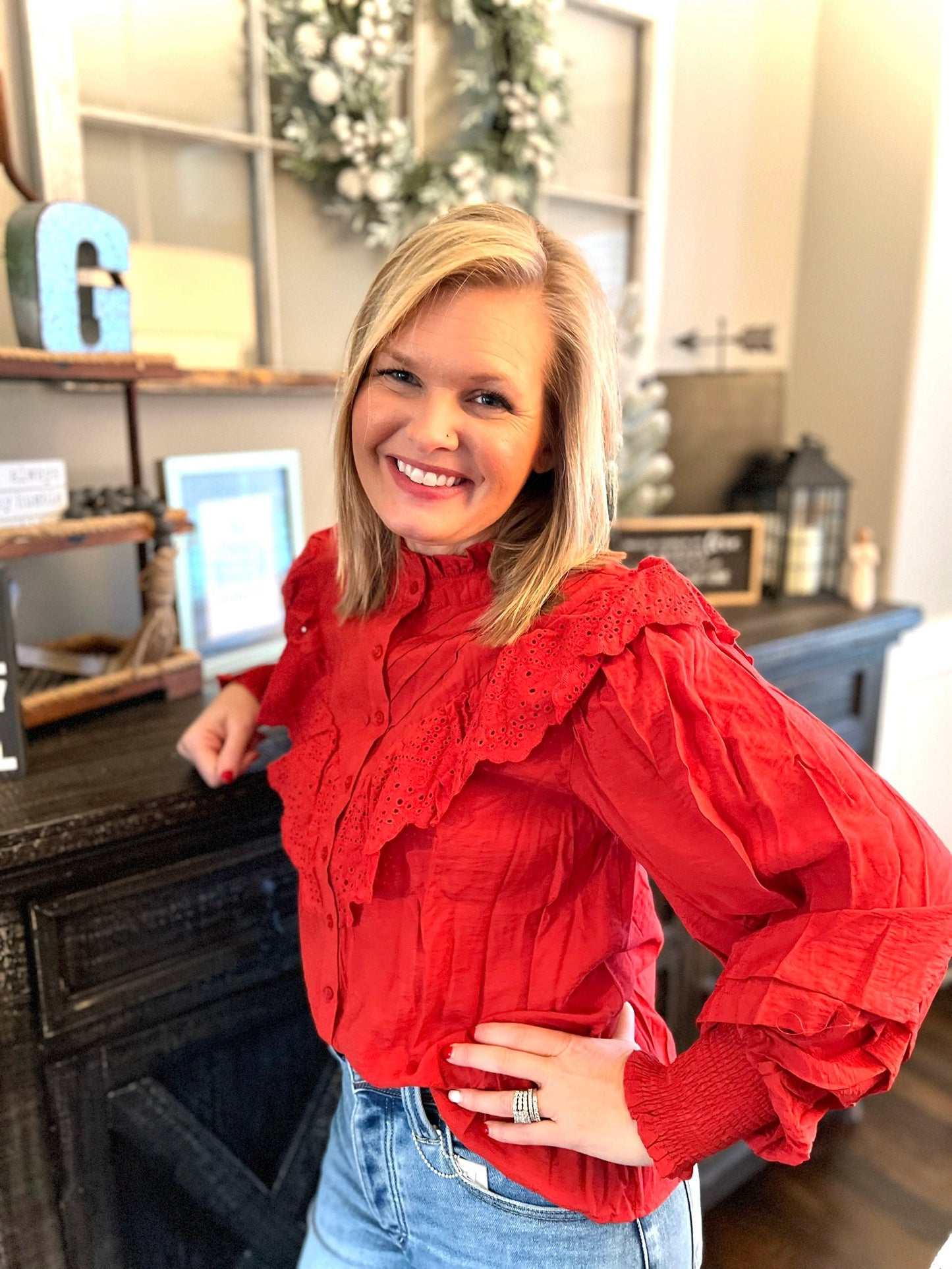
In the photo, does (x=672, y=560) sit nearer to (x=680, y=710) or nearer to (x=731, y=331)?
(x=731, y=331)

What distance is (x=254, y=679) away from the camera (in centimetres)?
114

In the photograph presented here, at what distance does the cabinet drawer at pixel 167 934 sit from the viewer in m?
0.97

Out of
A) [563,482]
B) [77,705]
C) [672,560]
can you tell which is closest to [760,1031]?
[563,482]

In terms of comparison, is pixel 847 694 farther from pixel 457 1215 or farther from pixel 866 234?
pixel 457 1215

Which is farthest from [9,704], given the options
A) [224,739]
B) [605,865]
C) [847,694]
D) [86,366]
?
[847,694]

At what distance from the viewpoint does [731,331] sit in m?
2.32

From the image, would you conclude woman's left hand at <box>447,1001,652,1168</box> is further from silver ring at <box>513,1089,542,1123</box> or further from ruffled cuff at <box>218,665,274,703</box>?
ruffled cuff at <box>218,665,274,703</box>

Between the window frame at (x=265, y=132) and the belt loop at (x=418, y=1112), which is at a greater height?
the window frame at (x=265, y=132)

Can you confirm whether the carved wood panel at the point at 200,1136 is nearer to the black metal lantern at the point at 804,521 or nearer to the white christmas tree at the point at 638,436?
the white christmas tree at the point at 638,436

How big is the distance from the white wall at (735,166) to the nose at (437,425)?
1531 mm

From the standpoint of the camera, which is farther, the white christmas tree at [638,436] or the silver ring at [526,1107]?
the white christmas tree at [638,436]

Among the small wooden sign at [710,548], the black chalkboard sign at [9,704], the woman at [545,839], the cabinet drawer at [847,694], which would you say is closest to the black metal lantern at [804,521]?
the small wooden sign at [710,548]

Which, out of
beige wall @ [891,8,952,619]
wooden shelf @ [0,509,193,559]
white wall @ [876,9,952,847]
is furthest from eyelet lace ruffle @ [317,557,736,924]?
beige wall @ [891,8,952,619]

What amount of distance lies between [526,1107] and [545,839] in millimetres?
227
